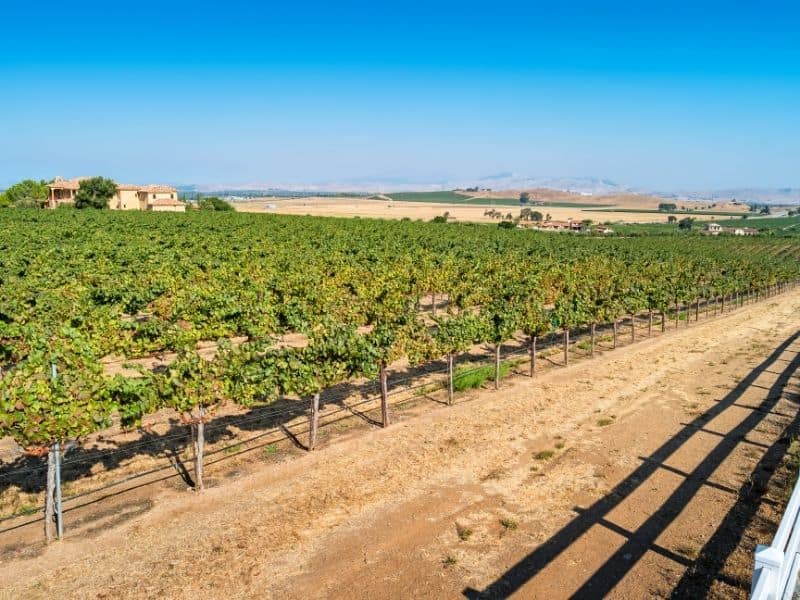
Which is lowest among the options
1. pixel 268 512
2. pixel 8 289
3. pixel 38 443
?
pixel 268 512

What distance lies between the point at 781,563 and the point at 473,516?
23.9 ft

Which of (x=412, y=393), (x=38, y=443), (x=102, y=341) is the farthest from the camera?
(x=412, y=393)

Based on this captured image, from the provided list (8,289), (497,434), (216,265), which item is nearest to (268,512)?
(497,434)

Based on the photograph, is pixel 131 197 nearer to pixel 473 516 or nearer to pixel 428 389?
pixel 428 389

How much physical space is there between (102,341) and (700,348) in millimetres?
25602

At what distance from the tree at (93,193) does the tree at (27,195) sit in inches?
414

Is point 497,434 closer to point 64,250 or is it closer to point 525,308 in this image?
point 525,308

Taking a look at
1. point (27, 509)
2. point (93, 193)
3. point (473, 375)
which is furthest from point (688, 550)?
point (93, 193)

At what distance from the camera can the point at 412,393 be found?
20.1m

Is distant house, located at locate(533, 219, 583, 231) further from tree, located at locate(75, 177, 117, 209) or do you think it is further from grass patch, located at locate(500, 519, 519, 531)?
grass patch, located at locate(500, 519, 519, 531)

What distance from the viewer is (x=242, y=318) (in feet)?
67.9

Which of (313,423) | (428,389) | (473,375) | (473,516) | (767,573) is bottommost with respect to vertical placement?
(473,516)

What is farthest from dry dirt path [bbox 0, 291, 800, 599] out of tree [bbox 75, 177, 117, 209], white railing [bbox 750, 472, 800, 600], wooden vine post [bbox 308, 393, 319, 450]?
tree [bbox 75, 177, 117, 209]

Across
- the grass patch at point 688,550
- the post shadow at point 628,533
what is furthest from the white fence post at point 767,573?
the grass patch at point 688,550
